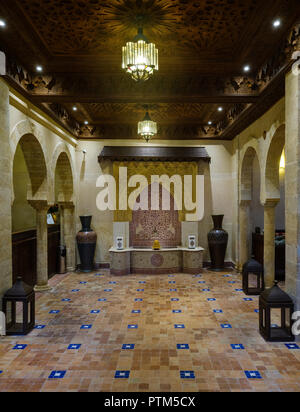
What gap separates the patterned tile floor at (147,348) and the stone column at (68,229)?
2240 millimetres

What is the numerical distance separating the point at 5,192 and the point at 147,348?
124 inches

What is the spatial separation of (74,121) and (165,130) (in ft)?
8.89

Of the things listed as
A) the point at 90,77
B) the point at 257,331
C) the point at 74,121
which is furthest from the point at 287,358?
the point at 74,121

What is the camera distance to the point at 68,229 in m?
8.48

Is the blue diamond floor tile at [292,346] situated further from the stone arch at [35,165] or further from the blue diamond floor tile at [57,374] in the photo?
the stone arch at [35,165]

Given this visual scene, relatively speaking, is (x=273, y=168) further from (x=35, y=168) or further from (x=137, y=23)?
(x=35, y=168)

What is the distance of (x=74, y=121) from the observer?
26.8 ft

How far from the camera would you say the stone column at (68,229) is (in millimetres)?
8477

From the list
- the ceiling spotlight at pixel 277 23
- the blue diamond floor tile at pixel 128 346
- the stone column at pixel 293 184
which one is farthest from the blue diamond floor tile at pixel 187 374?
the ceiling spotlight at pixel 277 23

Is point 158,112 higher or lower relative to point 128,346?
higher

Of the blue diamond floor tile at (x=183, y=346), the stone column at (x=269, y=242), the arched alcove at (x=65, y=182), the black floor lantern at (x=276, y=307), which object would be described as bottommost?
the blue diamond floor tile at (x=183, y=346)

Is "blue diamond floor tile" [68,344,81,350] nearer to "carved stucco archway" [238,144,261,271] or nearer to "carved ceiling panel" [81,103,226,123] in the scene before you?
"carved ceiling panel" [81,103,226,123]

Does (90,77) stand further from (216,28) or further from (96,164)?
(96,164)

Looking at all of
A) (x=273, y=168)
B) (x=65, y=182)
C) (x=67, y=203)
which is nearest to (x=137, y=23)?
(x=273, y=168)
